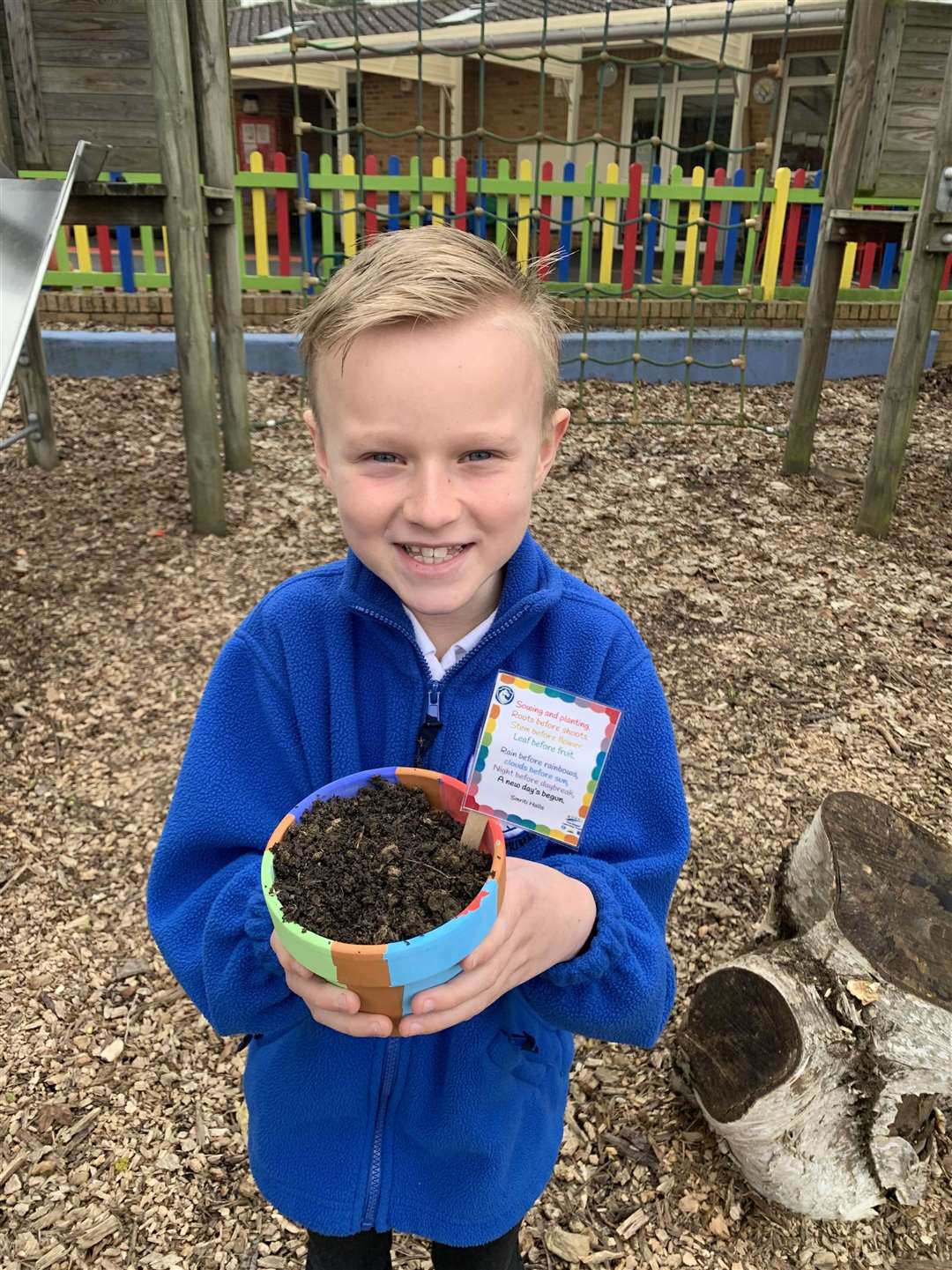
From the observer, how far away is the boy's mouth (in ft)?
3.34

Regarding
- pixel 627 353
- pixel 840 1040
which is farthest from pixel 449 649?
pixel 627 353

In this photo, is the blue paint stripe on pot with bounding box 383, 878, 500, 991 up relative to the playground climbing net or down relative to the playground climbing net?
down

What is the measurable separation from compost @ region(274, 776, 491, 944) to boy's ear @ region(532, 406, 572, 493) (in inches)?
16.4

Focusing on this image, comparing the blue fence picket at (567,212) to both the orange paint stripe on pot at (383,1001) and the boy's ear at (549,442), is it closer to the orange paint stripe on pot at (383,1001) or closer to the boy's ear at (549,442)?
the boy's ear at (549,442)

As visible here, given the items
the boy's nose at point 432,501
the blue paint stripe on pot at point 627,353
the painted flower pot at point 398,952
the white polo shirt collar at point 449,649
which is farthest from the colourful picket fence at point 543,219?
the painted flower pot at point 398,952

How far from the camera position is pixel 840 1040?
154cm

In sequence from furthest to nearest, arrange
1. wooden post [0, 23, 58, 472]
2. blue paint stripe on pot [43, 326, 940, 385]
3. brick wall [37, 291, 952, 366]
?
brick wall [37, 291, 952, 366] → blue paint stripe on pot [43, 326, 940, 385] → wooden post [0, 23, 58, 472]

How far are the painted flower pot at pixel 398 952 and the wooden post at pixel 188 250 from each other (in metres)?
3.26

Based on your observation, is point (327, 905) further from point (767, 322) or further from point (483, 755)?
point (767, 322)

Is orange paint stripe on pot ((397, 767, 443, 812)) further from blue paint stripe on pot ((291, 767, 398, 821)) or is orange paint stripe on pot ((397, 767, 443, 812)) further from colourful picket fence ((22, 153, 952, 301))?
colourful picket fence ((22, 153, 952, 301))

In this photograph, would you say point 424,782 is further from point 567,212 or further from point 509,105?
point 509,105

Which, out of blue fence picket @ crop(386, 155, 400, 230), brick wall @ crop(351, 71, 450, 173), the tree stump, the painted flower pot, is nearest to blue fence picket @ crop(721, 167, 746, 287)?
blue fence picket @ crop(386, 155, 400, 230)

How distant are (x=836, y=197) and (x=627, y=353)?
7.51 ft

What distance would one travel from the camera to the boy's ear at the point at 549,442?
43.5 inches
